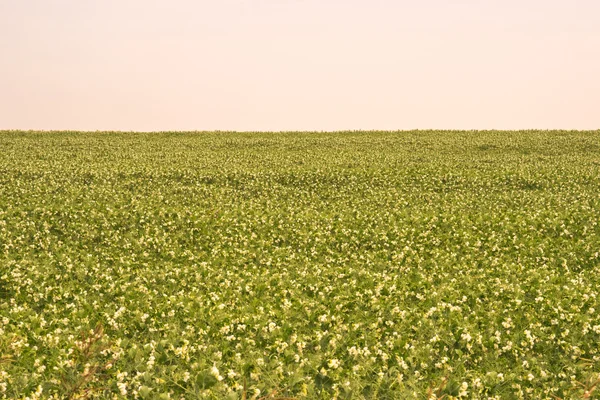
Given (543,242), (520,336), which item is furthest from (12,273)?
(543,242)

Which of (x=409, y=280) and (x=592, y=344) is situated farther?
(x=409, y=280)

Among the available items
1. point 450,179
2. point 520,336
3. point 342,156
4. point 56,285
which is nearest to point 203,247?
point 56,285

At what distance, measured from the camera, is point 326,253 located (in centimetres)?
2381

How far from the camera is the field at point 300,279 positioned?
9.60 m

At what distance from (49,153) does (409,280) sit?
4988 centimetres

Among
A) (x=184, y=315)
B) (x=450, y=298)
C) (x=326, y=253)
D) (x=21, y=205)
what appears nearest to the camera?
(x=184, y=315)

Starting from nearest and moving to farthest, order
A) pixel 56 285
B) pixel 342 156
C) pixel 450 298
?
1. pixel 450 298
2. pixel 56 285
3. pixel 342 156

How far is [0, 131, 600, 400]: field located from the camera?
9.60 meters

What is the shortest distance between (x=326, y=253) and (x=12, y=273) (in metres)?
12.9

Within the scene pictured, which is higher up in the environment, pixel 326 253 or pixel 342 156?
pixel 342 156

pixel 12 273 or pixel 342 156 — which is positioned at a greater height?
pixel 342 156

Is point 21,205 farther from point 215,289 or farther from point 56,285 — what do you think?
point 215,289

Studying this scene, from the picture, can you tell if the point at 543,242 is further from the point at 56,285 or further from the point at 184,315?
the point at 56,285

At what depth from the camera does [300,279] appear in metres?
17.9
